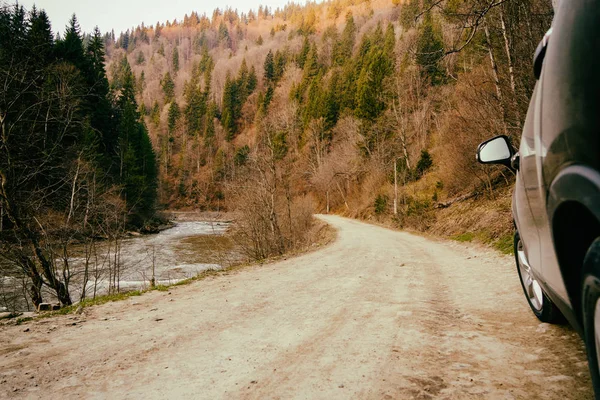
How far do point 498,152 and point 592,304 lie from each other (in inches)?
75.4

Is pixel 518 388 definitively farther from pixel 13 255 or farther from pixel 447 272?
pixel 13 255

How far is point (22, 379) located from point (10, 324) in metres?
1.90

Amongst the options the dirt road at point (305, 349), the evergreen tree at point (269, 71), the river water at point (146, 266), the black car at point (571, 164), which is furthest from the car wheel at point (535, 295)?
the evergreen tree at point (269, 71)

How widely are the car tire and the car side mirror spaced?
1787 mm

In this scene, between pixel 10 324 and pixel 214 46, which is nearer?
pixel 10 324

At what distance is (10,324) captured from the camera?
381 centimetres

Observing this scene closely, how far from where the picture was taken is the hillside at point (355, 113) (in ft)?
33.7

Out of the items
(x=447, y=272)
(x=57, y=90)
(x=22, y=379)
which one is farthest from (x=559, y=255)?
(x=57, y=90)

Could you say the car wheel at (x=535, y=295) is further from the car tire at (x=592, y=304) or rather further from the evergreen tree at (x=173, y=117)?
the evergreen tree at (x=173, y=117)

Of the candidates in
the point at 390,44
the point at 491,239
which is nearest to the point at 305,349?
the point at 491,239

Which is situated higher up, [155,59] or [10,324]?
[155,59]

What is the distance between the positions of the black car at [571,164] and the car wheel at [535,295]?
4.13 ft

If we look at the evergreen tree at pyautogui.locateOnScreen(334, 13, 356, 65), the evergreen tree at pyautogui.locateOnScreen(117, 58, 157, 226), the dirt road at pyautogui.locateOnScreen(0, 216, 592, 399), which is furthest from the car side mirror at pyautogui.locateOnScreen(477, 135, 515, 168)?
the evergreen tree at pyautogui.locateOnScreen(334, 13, 356, 65)

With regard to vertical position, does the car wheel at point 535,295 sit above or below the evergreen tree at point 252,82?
below
